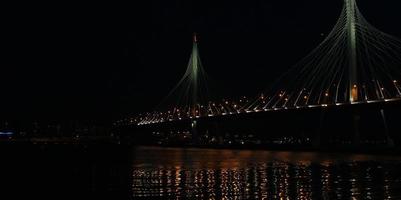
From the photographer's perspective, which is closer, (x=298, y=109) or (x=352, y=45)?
(x=352, y=45)

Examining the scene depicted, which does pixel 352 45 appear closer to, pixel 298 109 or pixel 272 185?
pixel 298 109

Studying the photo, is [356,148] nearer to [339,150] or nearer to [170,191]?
[339,150]

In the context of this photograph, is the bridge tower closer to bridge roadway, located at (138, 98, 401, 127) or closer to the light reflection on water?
bridge roadway, located at (138, 98, 401, 127)

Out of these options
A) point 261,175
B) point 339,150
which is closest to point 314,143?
point 339,150

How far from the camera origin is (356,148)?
4878cm

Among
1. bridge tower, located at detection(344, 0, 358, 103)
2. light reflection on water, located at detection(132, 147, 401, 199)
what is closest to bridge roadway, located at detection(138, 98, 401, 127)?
bridge tower, located at detection(344, 0, 358, 103)

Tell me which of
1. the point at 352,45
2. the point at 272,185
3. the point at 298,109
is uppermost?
the point at 352,45

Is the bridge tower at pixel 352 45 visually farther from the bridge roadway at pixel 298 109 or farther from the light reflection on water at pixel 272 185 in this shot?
the light reflection on water at pixel 272 185

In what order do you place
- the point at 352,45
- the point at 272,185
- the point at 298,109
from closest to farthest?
the point at 272,185, the point at 352,45, the point at 298,109

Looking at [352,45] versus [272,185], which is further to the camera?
[352,45]

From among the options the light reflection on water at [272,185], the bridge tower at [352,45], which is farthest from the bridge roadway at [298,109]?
the light reflection on water at [272,185]

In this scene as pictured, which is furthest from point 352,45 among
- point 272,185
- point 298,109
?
point 272,185

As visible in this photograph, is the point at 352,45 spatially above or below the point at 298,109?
above

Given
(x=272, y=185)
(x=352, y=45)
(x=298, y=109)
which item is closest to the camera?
(x=272, y=185)
